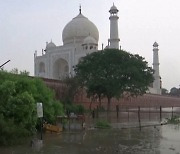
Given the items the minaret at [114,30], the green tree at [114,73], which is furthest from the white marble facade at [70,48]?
the green tree at [114,73]

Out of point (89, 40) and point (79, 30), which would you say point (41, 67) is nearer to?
point (79, 30)

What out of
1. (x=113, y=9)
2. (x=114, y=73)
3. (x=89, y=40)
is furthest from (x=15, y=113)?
(x=113, y=9)

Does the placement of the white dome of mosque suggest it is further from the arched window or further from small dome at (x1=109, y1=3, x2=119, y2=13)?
the arched window

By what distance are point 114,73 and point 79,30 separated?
23158 millimetres

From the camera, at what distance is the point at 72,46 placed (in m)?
55.1

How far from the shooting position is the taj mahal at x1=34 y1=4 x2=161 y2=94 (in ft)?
178

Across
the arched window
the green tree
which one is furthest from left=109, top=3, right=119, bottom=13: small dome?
the green tree

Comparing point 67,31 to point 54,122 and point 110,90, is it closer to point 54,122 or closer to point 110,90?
point 110,90

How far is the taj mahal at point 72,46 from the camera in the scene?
54.3 meters

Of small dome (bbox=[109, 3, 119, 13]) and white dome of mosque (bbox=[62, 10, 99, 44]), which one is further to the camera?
white dome of mosque (bbox=[62, 10, 99, 44])

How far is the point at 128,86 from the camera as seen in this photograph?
36.5 metres

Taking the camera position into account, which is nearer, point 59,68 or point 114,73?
point 114,73

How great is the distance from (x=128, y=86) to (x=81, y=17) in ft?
82.9

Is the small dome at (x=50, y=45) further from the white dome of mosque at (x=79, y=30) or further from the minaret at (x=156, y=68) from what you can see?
the minaret at (x=156, y=68)
